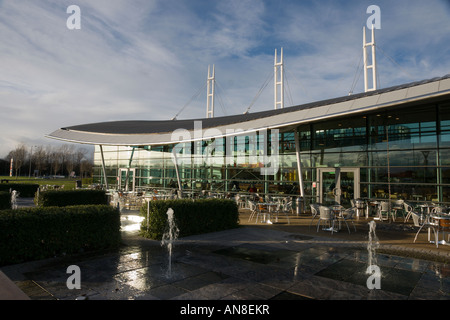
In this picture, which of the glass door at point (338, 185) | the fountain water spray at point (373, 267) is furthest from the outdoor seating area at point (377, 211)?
the fountain water spray at point (373, 267)

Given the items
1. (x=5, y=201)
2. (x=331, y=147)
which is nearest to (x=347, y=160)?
(x=331, y=147)

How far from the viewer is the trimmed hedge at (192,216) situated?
813cm

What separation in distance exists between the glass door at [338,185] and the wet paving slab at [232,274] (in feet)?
24.0

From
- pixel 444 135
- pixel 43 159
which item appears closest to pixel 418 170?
pixel 444 135

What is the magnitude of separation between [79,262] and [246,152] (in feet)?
44.9

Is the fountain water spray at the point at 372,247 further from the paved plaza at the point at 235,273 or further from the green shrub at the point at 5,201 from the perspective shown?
the green shrub at the point at 5,201

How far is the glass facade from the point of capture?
12.4 m

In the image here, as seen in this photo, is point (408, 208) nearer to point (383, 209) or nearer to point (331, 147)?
point (383, 209)

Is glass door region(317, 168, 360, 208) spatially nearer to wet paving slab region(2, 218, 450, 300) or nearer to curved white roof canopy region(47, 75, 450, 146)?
curved white roof canopy region(47, 75, 450, 146)

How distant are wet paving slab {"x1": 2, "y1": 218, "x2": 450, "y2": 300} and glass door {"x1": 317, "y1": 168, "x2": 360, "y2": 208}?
7.33 metres

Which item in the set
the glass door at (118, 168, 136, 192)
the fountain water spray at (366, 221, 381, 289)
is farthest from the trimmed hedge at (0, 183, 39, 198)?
the fountain water spray at (366, 221, 381, 289)

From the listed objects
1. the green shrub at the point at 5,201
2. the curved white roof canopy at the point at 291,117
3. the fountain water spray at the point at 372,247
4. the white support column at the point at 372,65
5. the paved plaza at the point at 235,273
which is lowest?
the fountain water spray at the point at 372,247

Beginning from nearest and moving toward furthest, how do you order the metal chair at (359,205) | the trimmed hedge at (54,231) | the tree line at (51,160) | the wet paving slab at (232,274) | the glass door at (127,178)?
the wet paving slab at (232,274)
the trimmed hedge at (54,231)
the metal chair at (359,205)
the glass door at (127,178)
the tree line at (51,160)

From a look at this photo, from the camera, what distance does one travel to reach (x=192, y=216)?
880 centimetres
